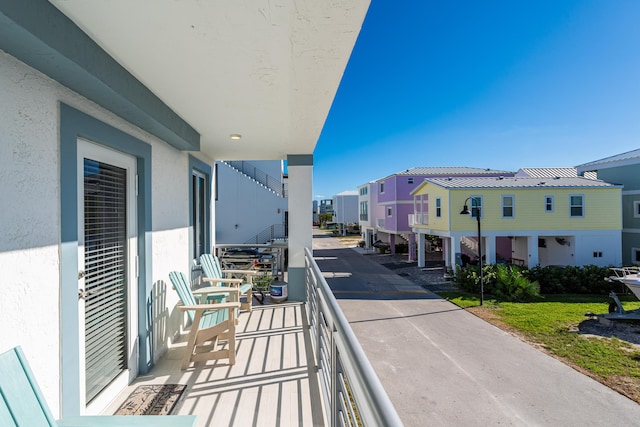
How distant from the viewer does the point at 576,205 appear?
13.4 meters

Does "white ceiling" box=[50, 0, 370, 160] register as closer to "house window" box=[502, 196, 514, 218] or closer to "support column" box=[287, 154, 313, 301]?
"support column" box=[287, 154, 313, 301]

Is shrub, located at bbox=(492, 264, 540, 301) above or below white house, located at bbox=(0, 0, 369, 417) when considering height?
below

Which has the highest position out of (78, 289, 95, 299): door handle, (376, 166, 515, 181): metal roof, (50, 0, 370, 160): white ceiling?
(376, 166, 515, 181): metal roof

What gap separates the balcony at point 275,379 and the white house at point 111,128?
579 millimetres

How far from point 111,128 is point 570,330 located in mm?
9569

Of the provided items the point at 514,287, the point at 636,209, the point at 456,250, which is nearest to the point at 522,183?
the point at 456,250

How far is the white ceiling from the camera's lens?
1.48 m

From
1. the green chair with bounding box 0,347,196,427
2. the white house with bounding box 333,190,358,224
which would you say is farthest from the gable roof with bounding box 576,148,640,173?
the white house with bounding box 333,190,358,224

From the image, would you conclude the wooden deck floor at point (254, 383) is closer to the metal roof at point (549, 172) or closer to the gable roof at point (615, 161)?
the gable roof at point (615, 161)

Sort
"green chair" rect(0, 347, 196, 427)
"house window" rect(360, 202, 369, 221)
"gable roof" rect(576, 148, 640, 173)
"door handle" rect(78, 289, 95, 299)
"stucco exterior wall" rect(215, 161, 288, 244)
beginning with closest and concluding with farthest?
"green chair" rect(0, 347, 196, 427) → "door handle" rect(78, 289, 95, 299) → "gable roof" rect(576, 148, 640, 173) → "stucco exterior wall" rect(215, 161, 288, 244) → "house window" rect(360, 202, 369, 221)

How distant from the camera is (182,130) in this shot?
3350mm

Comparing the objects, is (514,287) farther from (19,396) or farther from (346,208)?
(346,208)

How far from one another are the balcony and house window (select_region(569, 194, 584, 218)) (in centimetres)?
1504

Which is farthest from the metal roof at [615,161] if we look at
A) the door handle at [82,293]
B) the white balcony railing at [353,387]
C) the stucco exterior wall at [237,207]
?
the door handle at [82,293]
